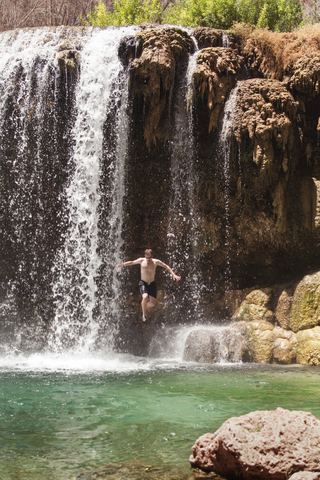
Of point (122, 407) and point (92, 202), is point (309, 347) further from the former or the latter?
point (92, 202)

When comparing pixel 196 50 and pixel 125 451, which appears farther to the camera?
pixel 196 50

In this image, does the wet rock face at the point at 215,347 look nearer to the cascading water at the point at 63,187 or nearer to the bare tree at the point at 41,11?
the cascading water at the point at 63,187

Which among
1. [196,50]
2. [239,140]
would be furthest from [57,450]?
[196,50]

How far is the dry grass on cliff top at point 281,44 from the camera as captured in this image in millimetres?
11719

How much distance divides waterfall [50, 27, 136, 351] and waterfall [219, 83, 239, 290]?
2.76m

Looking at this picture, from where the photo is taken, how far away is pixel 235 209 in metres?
12.2

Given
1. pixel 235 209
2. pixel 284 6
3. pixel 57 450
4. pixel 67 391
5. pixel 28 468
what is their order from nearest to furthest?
pixel 28 468, pixel 57 450, pixel 67 391, pixel 235 209, pixel 284 6

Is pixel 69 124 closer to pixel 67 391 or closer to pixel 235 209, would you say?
pixel 235 209

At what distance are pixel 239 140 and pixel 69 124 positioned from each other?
4874mm

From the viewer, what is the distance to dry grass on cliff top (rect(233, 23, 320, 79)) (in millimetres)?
11719

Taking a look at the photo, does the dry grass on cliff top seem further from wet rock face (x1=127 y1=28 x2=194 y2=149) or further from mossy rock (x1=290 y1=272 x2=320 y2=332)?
mossy rock (x1=290 y1=272 x2=320 y2=332)

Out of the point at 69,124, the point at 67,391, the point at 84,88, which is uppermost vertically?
the point at 84,88

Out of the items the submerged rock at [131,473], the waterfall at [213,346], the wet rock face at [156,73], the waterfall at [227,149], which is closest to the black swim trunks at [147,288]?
the waterfall at [213,346]

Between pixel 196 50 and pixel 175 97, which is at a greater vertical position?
pixel 196 50
